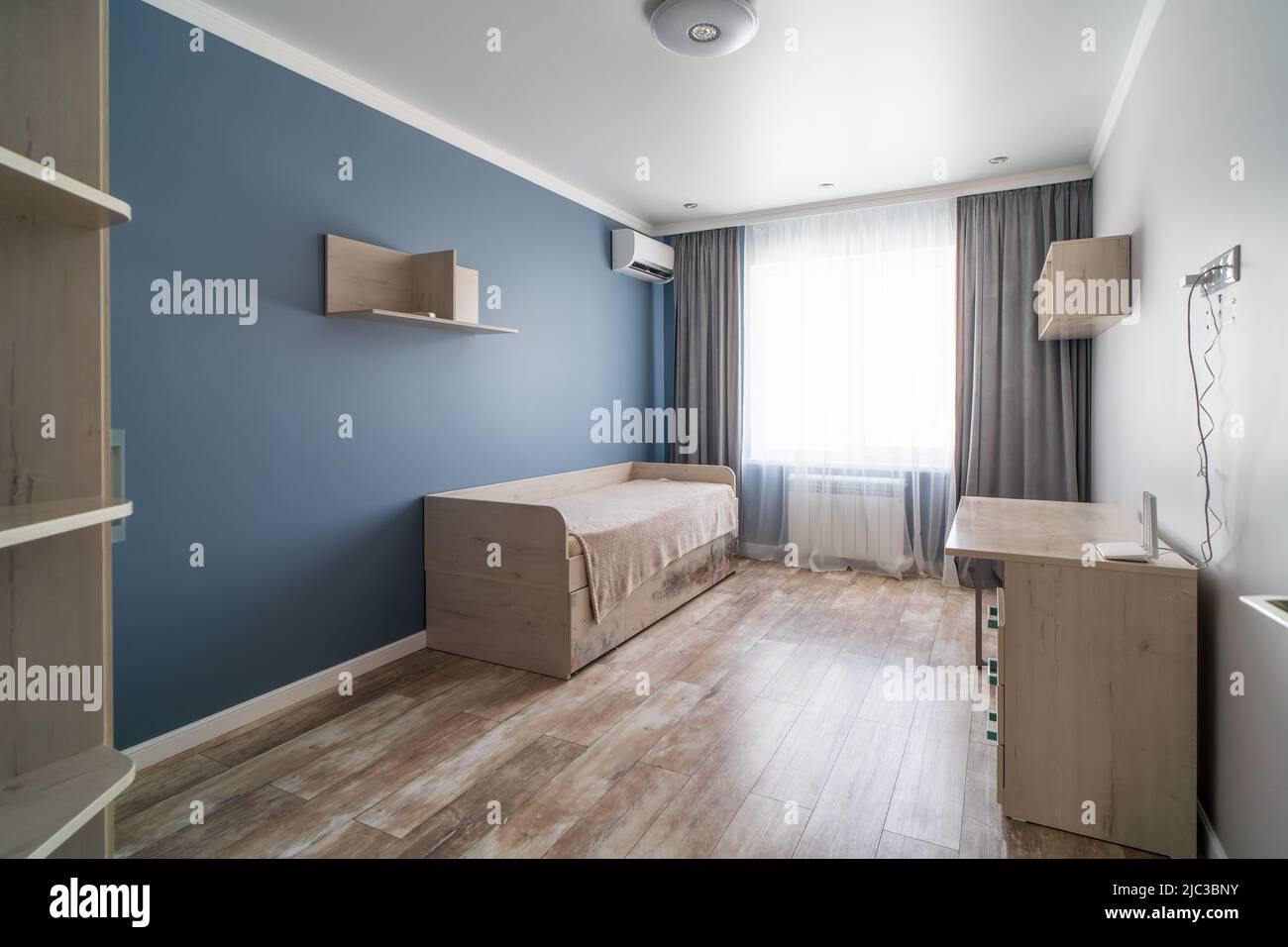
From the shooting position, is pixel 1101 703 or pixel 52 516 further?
pixel 1101 703

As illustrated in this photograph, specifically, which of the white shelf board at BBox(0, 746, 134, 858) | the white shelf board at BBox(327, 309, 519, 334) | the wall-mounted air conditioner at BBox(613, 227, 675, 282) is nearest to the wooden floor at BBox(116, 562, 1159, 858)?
the white shelf board at BBox(0, 746, 134, 858)

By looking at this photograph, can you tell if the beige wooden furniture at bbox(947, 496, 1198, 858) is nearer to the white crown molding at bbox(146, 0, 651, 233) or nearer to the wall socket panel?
the wall socket panel

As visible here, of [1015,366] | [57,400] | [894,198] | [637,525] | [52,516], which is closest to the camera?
[52,516]

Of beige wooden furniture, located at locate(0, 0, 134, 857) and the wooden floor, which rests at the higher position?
beige wooden furniture, located at locate(0, 0, 134, 857)

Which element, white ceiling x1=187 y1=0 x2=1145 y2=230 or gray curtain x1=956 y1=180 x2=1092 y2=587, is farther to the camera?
gray curtain x1=956 y1=180 x2=1092 y2=587

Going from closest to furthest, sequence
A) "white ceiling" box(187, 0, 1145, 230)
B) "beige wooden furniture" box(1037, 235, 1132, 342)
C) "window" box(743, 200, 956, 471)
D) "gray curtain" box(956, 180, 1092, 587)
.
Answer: "white ceiling" box(187, 0, 1145, 230) < "beige wooden furniture" box(1037, 235, 1132, 342) < "gray curtain" box(956, 180, 1092, 587) < "window" box(743, 200, 956, 471)

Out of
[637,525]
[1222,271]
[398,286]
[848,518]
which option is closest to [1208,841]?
[1222,271]

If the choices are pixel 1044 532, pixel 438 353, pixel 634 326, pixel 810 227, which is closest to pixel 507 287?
pixel 438 353

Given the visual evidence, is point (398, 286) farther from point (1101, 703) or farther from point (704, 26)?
point (1101, 703)

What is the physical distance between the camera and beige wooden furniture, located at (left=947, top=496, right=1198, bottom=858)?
176cm

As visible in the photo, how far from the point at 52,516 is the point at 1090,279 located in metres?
3.36

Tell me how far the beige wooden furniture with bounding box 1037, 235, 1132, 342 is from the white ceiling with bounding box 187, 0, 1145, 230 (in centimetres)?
76

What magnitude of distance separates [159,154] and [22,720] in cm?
201

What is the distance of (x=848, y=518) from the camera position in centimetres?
480
